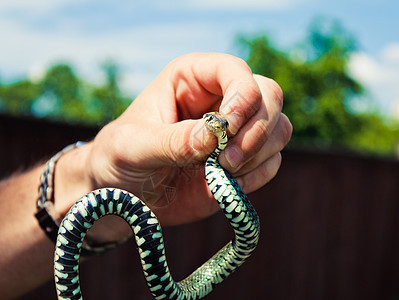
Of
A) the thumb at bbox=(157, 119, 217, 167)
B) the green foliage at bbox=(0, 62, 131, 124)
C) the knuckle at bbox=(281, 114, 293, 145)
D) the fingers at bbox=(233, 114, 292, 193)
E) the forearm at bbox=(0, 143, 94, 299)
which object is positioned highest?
the thumb at bbox=(157, 119, 217, 167)

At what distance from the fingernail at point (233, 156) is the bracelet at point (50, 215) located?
0.81 metres

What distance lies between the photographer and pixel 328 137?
3222 cm

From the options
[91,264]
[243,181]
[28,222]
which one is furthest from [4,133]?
[243,181]

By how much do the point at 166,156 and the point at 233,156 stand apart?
0.25m

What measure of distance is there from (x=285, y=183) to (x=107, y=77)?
1565 inches

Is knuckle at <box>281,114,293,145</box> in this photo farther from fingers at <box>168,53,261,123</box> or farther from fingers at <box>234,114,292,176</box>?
fingers at <box>168,53,261,123</box>

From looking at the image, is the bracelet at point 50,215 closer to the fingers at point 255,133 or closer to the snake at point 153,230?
the snake at point 153,230

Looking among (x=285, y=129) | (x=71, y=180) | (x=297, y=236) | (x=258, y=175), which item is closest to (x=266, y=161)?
(x=258, y=175)

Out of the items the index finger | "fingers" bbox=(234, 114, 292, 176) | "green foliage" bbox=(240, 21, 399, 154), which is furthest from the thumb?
"green foliage" bbox=(240, 21, 399, 154)

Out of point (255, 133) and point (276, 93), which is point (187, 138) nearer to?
point (255, 133)

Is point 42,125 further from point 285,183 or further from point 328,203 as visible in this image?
point 328,203

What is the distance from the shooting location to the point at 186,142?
1.51 m

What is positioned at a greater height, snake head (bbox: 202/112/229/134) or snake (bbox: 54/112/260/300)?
snake head (bbox: 202/112/229/134)

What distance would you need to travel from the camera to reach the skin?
1.57 m
